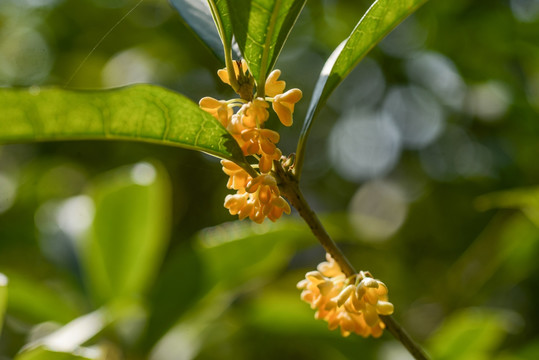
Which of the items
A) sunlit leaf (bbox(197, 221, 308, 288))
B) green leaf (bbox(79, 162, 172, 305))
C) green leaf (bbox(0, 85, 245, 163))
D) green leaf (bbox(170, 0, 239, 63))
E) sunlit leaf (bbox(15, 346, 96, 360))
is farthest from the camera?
green leaf (bbox(79, 162, 172, 305))

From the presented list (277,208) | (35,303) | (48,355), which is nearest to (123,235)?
(35,303)

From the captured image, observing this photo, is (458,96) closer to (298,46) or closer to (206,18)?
(298,46)

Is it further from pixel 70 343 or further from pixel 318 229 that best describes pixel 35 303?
pixel 318 229

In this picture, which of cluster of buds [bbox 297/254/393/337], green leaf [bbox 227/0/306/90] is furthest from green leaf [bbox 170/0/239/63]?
cluster of buds [bbox 297/254/393/337]

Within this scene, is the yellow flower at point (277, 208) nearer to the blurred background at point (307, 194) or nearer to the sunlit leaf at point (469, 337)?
the blurred background at point (307, 194)

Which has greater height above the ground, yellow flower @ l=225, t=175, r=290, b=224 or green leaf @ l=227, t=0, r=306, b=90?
Answer: green leaf @ l=227, t=0, r=306, b=90

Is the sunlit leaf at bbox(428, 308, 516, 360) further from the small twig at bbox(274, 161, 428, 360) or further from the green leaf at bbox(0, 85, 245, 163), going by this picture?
the green leaf at bbox(0, 85, 245, 163)

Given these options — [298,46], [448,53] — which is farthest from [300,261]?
[448,53]

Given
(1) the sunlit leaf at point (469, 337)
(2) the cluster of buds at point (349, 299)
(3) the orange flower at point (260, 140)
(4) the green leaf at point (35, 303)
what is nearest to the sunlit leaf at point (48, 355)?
(2) the cluster of buds at point (349, 299)
